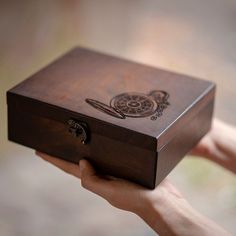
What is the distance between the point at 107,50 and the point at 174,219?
3.27 feet

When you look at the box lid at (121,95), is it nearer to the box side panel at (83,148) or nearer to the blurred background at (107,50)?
the box side panel at (83,148)

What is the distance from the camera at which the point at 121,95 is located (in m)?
1.25

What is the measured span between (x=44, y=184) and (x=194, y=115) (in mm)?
624

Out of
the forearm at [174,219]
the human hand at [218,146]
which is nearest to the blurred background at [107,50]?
the human hand at [218,146]

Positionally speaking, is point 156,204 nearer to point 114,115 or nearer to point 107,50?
point 114,115

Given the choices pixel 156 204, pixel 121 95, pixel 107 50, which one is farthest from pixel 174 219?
pixel 107 50

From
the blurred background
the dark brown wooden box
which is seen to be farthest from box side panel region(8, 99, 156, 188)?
the blurred background

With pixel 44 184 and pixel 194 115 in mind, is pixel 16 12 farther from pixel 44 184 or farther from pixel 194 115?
pixel 194 115

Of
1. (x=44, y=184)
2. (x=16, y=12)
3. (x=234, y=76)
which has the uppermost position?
(x=16, y=12)

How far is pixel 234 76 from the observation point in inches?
76.3

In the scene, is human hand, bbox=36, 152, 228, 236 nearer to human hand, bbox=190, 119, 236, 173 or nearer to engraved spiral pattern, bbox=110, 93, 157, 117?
engraved spiral pattern, bbox=110, 93, 157, 117

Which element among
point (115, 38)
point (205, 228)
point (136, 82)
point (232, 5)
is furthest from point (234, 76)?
point (205, 228)

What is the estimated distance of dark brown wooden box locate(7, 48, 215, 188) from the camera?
1.15 meters

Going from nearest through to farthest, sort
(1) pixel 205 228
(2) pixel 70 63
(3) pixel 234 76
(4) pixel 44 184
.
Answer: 1. (1) pixel 205 228
2. (2) pixel 70 63
3. (4) pixel 44 184
4. (3) pixel 234 76
